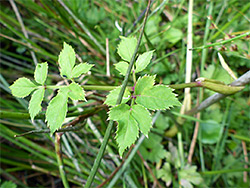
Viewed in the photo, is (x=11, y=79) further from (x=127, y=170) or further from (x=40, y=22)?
(x=127, y=170)

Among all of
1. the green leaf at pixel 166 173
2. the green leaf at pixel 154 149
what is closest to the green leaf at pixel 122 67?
the green leaf at pixel 154 149

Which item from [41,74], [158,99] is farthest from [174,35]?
[41,74]

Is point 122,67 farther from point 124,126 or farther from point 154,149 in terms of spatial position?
point 154,149

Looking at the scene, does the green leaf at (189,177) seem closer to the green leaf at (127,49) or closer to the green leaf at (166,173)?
the green leaf at (166,173)

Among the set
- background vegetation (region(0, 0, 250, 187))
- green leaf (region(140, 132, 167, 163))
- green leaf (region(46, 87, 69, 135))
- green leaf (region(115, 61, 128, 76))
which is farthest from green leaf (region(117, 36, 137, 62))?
green leaf (region(140, 132, 167, 163))

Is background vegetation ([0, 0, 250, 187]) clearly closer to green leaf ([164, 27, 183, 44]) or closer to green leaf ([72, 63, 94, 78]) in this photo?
green leaf ([164, 27, 183, 44])

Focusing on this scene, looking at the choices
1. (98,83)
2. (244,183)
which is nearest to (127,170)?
(98,83)
